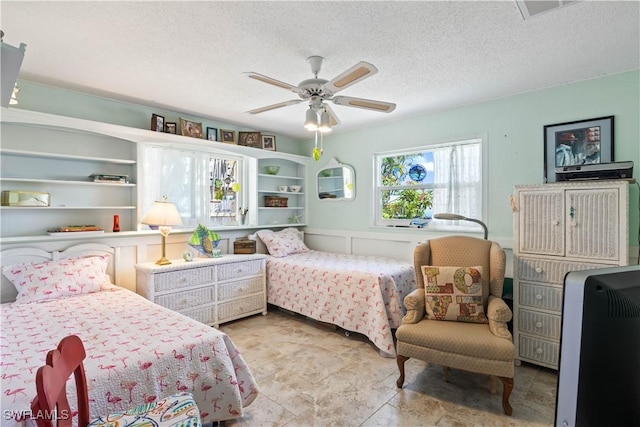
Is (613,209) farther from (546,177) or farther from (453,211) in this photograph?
(453,211)

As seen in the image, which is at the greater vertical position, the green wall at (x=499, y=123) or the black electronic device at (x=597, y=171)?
the green wall at (x=499, y=123)

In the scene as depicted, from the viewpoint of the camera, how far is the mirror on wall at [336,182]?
→ 14.8ft

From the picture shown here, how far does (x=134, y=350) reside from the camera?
1.65m

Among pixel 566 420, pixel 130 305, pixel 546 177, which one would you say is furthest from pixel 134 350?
pixel 546 177

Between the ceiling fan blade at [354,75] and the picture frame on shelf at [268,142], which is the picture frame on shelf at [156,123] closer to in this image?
the picture frame on shelf at [268,142]

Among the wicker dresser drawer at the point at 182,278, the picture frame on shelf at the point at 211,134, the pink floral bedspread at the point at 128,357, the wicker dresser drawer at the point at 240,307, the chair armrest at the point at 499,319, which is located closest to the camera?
the pink floral bedspread at the point at 128,357

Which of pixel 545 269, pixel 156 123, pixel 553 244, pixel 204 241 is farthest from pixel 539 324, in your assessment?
pixel 156 123

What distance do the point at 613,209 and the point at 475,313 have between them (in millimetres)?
1199

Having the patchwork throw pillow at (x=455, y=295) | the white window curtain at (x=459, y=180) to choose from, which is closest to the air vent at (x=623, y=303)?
the patchwork throw pillow at (x=455, y=295)

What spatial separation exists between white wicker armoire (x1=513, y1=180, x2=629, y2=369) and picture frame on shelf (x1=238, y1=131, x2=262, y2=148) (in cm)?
311

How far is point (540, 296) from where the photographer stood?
8.39 ft

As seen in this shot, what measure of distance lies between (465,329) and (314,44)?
2181mm

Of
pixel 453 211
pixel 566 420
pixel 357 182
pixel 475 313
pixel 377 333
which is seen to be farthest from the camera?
pixel 357 182

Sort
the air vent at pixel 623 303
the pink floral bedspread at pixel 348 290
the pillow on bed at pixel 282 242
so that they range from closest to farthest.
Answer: the air vent at pixel 623 303 < the pink floral bedspread at pixel 348 290 < the pillow on bed at pixel 282 242
